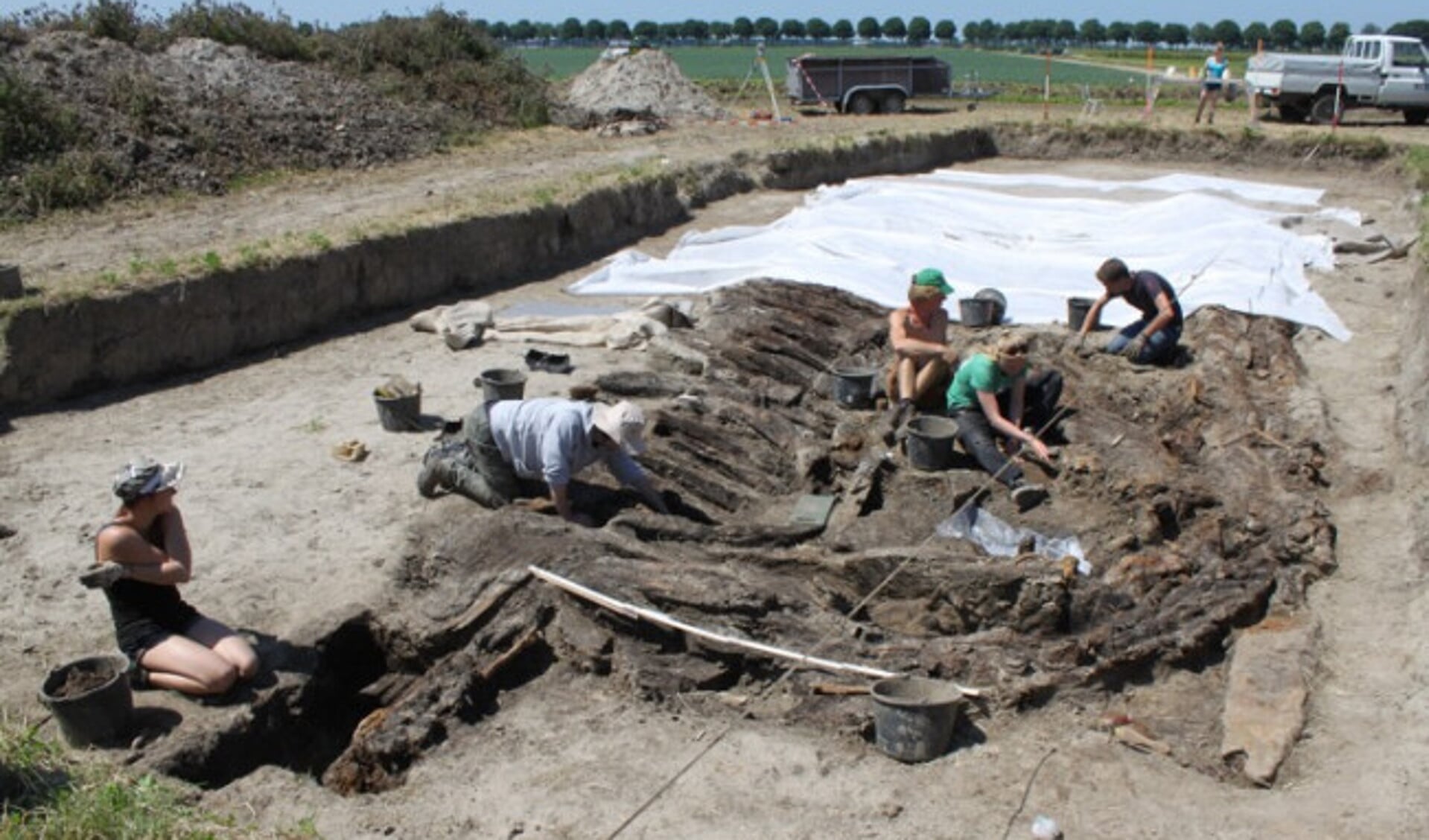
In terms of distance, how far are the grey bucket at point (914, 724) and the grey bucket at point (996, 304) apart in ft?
21.2

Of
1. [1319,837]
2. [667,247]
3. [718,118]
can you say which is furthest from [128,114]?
[1319,837]

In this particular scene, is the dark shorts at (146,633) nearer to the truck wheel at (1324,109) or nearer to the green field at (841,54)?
the green field at (841,54)

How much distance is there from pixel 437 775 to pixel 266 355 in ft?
19.5

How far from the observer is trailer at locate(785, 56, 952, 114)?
86.2 feet

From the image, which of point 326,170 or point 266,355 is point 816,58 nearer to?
point 326,170

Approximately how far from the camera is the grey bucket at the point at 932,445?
813 centimetres

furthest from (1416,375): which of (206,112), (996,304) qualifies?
(206,112)

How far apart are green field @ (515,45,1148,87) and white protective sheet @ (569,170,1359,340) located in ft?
41.4

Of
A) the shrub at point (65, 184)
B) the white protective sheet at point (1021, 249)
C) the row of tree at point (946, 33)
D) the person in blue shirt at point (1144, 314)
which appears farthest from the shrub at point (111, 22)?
the row of tree at point (946, 33)

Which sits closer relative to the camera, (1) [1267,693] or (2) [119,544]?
(2) [119,544]

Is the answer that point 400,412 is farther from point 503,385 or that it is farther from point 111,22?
point 111,22

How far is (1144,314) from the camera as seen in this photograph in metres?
10.2

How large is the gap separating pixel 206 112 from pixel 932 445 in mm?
12560

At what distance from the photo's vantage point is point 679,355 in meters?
9.88
